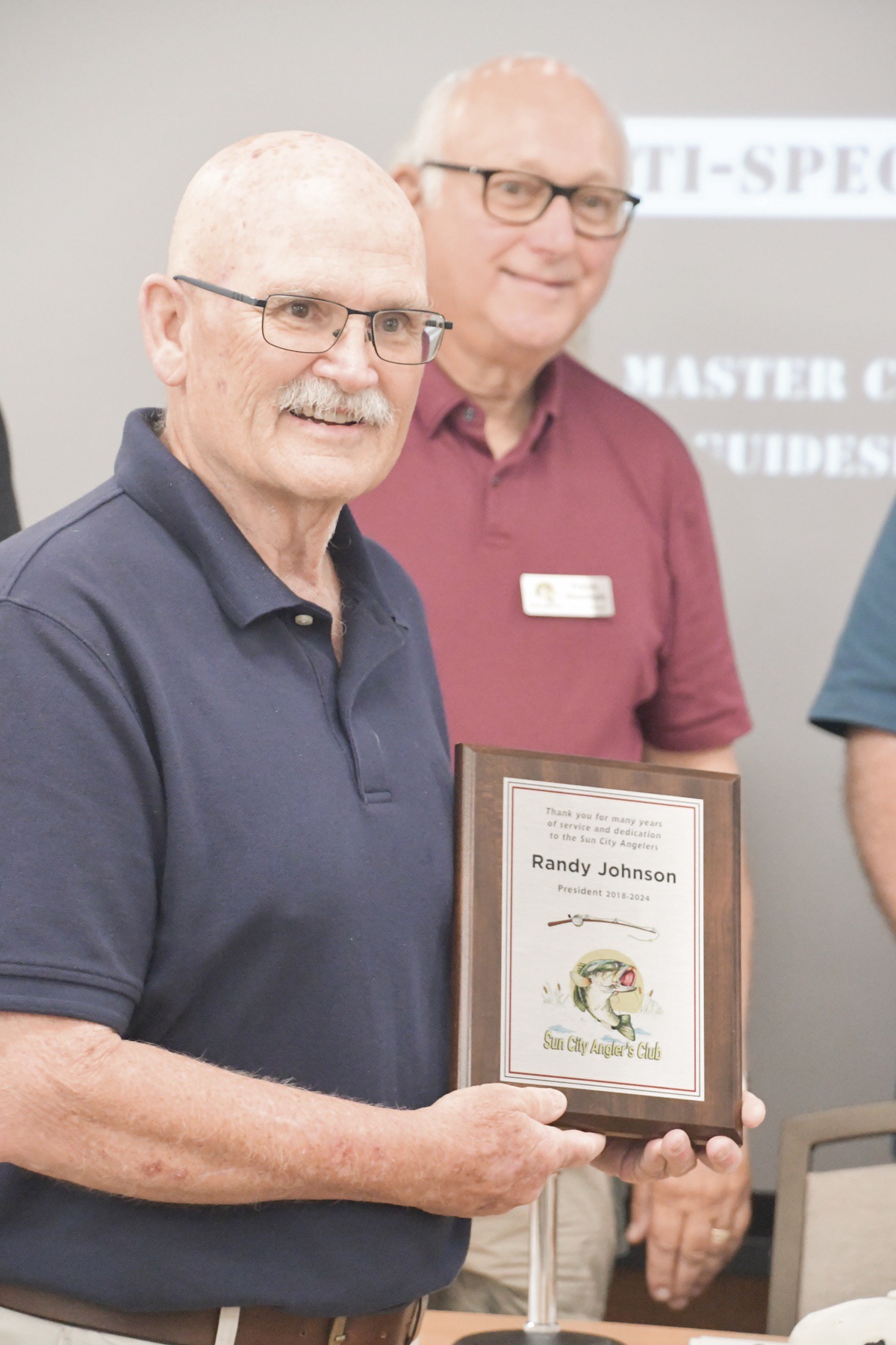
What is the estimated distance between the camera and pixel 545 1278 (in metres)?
1.73

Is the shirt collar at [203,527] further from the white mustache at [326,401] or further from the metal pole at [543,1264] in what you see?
the metal pole at [543,1264]

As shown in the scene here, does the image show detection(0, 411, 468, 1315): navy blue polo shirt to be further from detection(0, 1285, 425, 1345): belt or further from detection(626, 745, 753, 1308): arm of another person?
detection(626, 745, 753, 1308): arm of another person

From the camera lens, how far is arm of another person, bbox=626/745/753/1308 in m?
2.19

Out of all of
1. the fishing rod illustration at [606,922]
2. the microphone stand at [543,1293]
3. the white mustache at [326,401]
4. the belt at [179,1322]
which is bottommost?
the microphone stand at [543,1293]

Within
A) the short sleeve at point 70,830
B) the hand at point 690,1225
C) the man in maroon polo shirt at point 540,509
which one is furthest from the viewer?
the man in maroon polo shirt at point 540,509

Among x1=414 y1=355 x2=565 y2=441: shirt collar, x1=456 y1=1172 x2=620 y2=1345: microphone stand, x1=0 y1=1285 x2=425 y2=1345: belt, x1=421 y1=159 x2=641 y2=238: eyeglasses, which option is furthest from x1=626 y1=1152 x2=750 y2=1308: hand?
x1=421 y1=159 x2=641 y2=238: eyeglasses

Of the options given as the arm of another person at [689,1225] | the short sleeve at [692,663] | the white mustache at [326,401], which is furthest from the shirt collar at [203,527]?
the short sleeve at [692,663]

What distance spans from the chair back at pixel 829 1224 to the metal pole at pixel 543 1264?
1.37 ft

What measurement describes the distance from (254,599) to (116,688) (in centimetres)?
18

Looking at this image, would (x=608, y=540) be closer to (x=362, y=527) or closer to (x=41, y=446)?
(x=362, y=527)

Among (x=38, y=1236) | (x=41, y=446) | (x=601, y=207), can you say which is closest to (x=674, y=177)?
(x=601, y=207)

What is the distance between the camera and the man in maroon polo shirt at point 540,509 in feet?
7.72

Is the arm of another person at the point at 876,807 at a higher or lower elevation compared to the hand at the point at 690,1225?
higher

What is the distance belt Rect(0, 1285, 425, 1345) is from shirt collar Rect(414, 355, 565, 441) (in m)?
1.55
